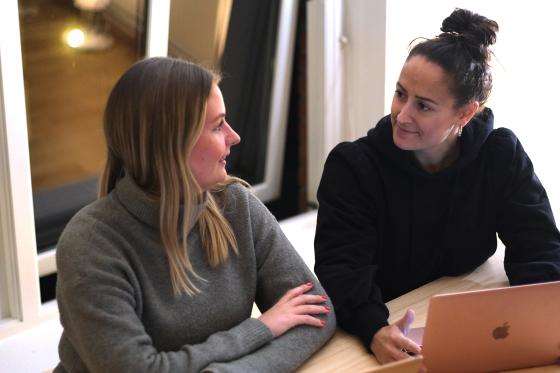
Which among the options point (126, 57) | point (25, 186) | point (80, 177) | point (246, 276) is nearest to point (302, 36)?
point (126, 57)

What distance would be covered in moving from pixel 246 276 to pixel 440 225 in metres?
0.56

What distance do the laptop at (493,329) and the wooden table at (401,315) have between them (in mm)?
48

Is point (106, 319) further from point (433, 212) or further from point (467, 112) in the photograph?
point (467, 112)

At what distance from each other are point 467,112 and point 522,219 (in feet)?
Answer: 0.93

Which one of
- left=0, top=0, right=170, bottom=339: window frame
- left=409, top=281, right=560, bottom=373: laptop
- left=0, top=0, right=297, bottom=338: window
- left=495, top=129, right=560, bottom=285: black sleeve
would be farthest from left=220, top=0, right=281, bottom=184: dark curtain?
left=409, top=281, right=560, bottom=373: laptop

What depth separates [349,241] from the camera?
61.6 inches

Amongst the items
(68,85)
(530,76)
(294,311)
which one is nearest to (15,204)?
(68,85)

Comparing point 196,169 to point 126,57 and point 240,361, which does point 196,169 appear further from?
point 126,57

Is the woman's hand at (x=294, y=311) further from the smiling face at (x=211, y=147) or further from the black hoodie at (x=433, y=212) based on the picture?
the smiling face at (x=211, y=147)

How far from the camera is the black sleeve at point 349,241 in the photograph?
1.45 metres

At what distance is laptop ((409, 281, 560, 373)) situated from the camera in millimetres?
1166

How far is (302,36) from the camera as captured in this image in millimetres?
3023

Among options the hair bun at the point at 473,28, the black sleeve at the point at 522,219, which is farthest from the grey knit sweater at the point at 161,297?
the hair bun at the point at 473,28

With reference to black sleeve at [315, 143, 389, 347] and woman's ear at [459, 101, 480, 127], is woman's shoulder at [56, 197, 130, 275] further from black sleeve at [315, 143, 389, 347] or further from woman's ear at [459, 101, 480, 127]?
woman's ear at [459, 101, 480, 127]
